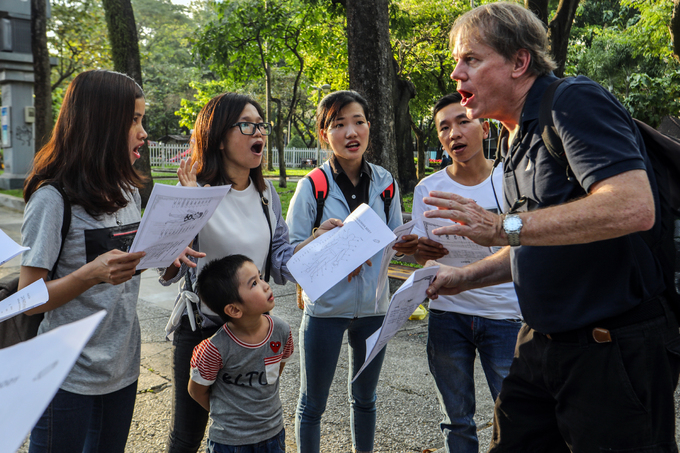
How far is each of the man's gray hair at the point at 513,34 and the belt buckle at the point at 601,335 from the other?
3.08ft

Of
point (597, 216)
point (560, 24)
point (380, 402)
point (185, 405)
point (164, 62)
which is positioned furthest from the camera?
point (164, 62)

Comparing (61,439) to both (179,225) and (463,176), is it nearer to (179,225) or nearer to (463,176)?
(179,225)

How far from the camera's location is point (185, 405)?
260 centimetres

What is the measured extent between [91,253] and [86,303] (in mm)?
202

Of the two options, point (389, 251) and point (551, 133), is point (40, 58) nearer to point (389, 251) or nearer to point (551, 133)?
point (389, 251)

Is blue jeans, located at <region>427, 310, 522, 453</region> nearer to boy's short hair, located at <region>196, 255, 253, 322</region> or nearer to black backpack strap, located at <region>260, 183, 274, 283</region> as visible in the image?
black backpack strap, located at <region>260, 183, 274, 283</region>

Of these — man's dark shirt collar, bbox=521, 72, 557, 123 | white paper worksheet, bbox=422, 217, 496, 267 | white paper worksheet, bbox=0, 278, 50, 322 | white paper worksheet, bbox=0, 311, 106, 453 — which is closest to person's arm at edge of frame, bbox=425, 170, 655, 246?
man's dark shirt collar, bbox=521, 72, 557, 123

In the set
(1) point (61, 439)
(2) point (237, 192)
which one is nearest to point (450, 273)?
(2) point (237, 192)

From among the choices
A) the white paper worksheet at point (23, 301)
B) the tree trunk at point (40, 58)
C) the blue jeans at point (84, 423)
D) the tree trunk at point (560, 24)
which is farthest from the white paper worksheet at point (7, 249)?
the tree trunk at point (40, 58)

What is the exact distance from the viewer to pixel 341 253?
2.46 meters

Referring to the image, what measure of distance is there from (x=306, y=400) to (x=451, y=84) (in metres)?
20.8

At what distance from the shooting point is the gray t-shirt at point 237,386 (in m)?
2.40

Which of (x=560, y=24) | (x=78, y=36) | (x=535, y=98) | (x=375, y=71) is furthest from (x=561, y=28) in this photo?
(x=78, y=36)

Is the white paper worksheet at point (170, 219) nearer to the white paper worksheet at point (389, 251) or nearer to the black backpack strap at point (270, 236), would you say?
the black backpack strap at point (270, 236)
